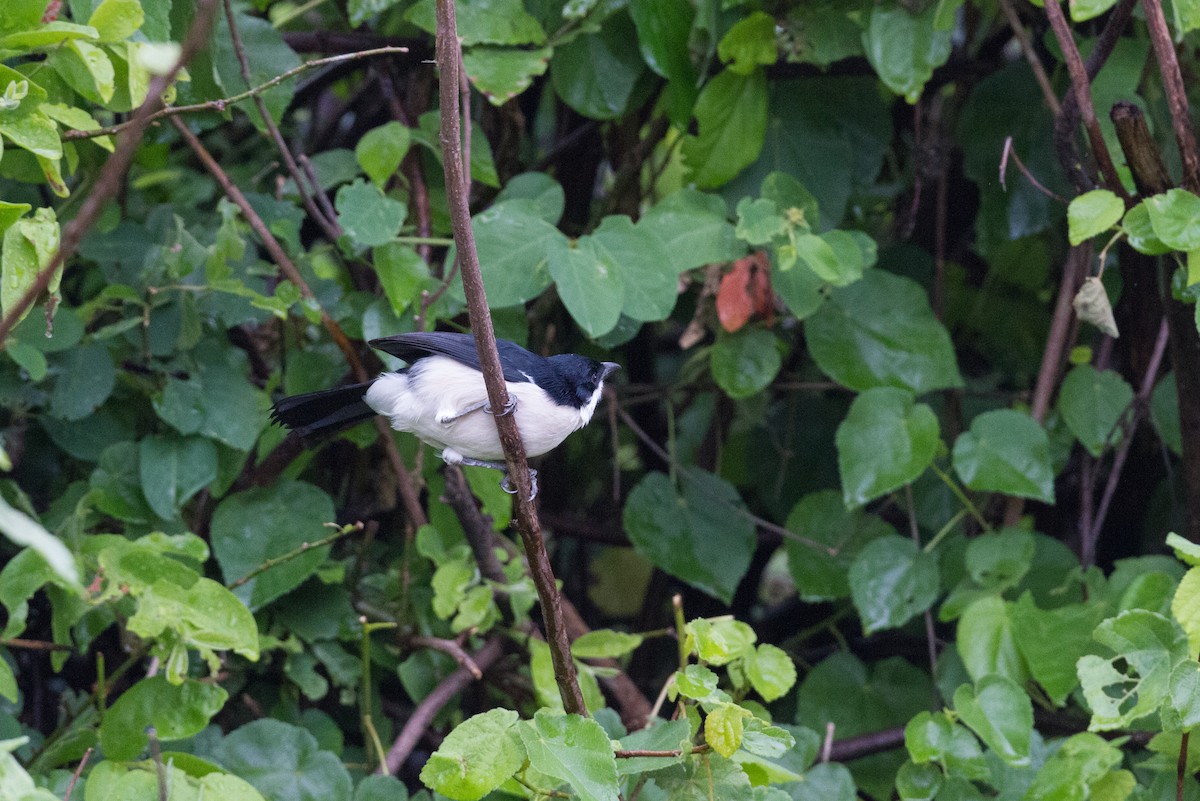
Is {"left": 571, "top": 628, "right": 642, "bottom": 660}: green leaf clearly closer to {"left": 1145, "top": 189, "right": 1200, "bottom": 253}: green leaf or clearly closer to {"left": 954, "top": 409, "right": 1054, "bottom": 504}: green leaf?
{"left": 954, "top": 409, "right": 1054, "bottom": 504}: green leaf

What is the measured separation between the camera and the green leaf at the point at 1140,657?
2.11m

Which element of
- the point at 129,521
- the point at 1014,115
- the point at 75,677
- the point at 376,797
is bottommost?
the point at 75,677

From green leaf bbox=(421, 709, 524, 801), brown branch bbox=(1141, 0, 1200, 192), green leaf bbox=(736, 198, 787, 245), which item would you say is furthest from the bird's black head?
brown branch bbox=(1141, 0, 1200, 192)

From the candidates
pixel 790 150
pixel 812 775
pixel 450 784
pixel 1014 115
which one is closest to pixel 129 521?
pixel 450 784

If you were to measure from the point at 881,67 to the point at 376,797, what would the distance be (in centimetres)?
207

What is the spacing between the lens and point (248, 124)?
3773 mm

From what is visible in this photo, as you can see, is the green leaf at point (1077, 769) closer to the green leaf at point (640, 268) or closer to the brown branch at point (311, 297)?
the green leaf at point (640, 268)

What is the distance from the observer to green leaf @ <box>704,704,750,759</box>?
70.1 inches

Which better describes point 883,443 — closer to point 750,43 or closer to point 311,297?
point 750,43

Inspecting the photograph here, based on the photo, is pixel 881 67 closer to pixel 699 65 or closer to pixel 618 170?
pixel 699 65

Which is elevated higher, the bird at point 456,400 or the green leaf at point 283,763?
the bird at point 456,400

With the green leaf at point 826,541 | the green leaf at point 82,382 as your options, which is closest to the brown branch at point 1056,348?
the green leaf at point 826,541

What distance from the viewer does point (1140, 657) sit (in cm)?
215

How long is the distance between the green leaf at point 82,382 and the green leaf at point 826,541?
6.03ft
